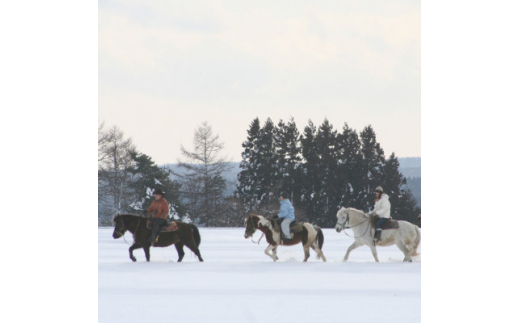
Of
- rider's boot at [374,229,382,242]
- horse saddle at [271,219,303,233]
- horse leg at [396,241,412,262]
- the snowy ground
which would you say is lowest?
the snowy ground

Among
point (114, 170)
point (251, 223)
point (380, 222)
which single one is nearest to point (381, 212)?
point (380, 222)

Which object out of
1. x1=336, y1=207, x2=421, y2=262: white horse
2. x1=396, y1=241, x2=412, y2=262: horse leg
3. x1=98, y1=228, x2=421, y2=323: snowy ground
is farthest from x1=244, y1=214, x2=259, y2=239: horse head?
x1=396, y1=241, x2=412, y2=262: horse leg

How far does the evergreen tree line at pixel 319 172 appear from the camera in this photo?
50312mm

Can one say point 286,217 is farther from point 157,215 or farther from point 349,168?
point 349,168

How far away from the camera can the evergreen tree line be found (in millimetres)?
50312

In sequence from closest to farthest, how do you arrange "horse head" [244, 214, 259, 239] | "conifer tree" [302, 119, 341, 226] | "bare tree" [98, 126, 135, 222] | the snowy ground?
the snowy ground → "horse head" [244, 214, 259, 239] → "bare tree" [98, 126, 135, 222] → "conifer tree" [302, 119, 341, 226]

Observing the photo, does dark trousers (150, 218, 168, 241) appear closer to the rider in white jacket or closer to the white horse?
the white horse

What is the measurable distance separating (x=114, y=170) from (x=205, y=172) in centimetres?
641

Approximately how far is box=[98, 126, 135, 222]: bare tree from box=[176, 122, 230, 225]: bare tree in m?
4.40

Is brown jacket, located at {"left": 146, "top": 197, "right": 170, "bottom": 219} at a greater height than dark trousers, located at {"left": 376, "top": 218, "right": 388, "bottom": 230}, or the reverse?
brown jacket, located at {"left": 146, "top": 197, "right": 170, "bottom": 219}

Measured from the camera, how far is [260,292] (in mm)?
11578
